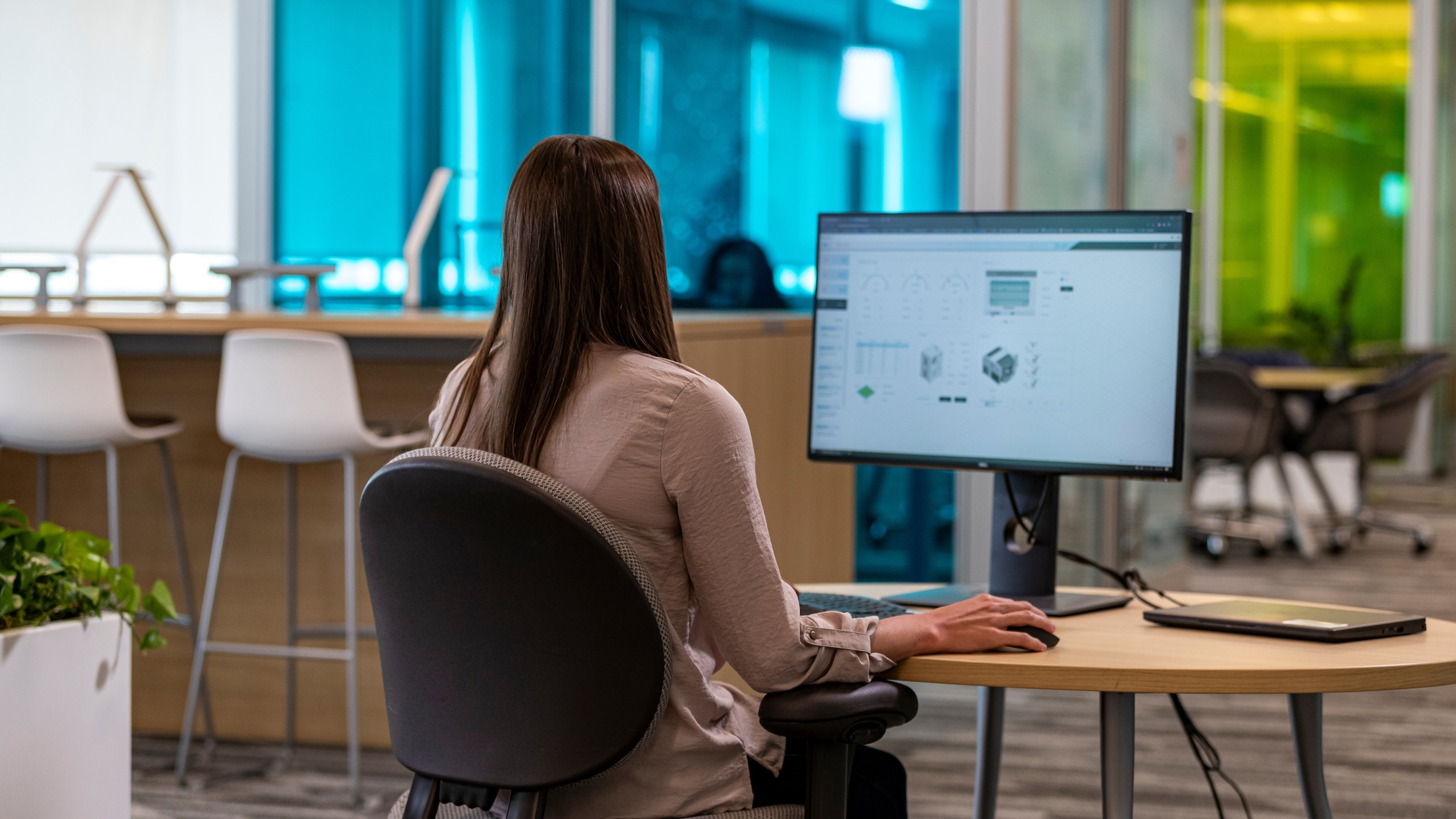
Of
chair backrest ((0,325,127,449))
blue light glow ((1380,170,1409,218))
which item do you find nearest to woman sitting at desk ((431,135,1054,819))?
chair backrest ((0,325,127,449))

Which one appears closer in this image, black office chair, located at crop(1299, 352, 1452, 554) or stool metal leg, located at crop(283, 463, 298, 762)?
stool metal leg, located at crop(283, 463, 298, 762)

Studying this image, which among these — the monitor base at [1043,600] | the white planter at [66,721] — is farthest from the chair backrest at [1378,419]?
the white planter at [66,721]

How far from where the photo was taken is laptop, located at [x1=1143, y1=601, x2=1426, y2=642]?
1692 millimetres

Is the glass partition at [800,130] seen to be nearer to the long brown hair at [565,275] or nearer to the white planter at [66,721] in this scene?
the white planter at [66,721]

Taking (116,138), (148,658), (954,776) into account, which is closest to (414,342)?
(148,658)

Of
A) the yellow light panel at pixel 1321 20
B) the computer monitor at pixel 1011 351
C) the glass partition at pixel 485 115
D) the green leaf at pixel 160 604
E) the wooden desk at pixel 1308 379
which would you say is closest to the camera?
the computer monitor at pixel 1011 351

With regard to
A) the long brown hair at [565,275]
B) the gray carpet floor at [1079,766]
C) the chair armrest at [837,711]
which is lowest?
the gray carpet floor at [1079,766]

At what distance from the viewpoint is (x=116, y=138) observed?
717 cm

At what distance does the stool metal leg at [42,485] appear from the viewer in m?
3.73

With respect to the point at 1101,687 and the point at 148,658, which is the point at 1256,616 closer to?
the point at 1101,687

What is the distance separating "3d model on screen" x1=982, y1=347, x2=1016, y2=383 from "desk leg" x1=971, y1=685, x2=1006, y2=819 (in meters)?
0.51

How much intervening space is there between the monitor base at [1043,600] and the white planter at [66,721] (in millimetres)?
1306

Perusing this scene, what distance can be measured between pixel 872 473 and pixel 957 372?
3.01 m

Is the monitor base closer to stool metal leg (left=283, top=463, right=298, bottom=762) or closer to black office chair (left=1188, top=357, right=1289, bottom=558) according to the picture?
stool metal leg (left=283, top=463, right=298, bottom=762)
